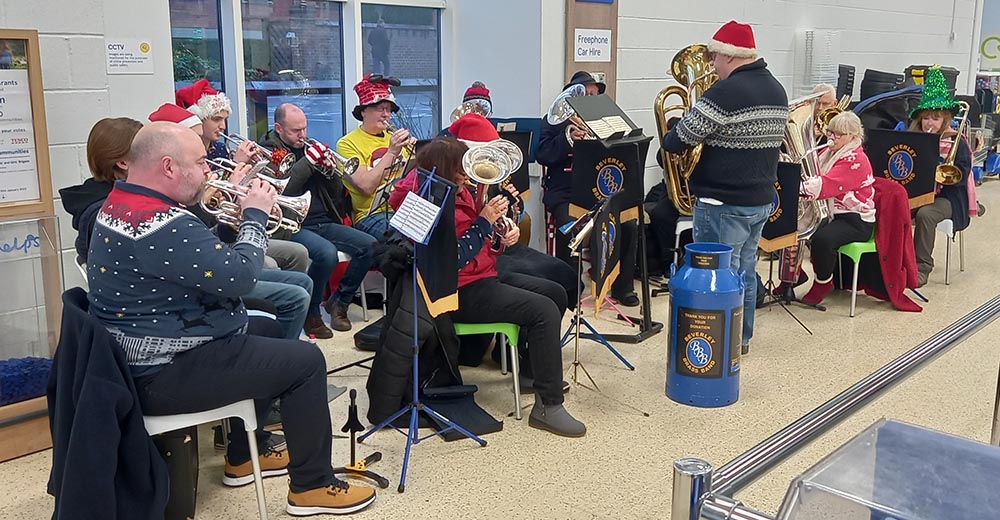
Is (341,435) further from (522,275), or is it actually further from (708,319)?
(708,319)

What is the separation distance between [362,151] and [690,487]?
12.3 feet

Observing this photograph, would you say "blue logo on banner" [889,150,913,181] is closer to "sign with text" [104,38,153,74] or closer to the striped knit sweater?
the striped knit sweater

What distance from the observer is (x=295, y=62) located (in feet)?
Result: 16.8

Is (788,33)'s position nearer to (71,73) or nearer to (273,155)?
(273,155)

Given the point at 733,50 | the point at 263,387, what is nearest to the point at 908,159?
the point at 733,50

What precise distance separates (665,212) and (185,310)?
3754 millimetres

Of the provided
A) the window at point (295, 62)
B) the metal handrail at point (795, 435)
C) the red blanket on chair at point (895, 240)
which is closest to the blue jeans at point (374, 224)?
the window at point (295, 62)

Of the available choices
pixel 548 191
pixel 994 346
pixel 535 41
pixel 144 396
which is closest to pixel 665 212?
pixel 548 191

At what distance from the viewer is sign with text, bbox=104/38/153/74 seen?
361 centimetres

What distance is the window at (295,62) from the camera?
4.86 meters

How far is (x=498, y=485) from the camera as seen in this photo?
281 centimetres

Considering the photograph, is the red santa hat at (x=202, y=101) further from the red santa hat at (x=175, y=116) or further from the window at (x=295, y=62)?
the window at (x=295, y=62)

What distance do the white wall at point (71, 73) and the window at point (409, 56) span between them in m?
2.00

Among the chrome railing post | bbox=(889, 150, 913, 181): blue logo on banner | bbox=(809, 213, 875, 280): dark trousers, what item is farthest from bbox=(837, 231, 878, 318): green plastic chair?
the chrome railing post
